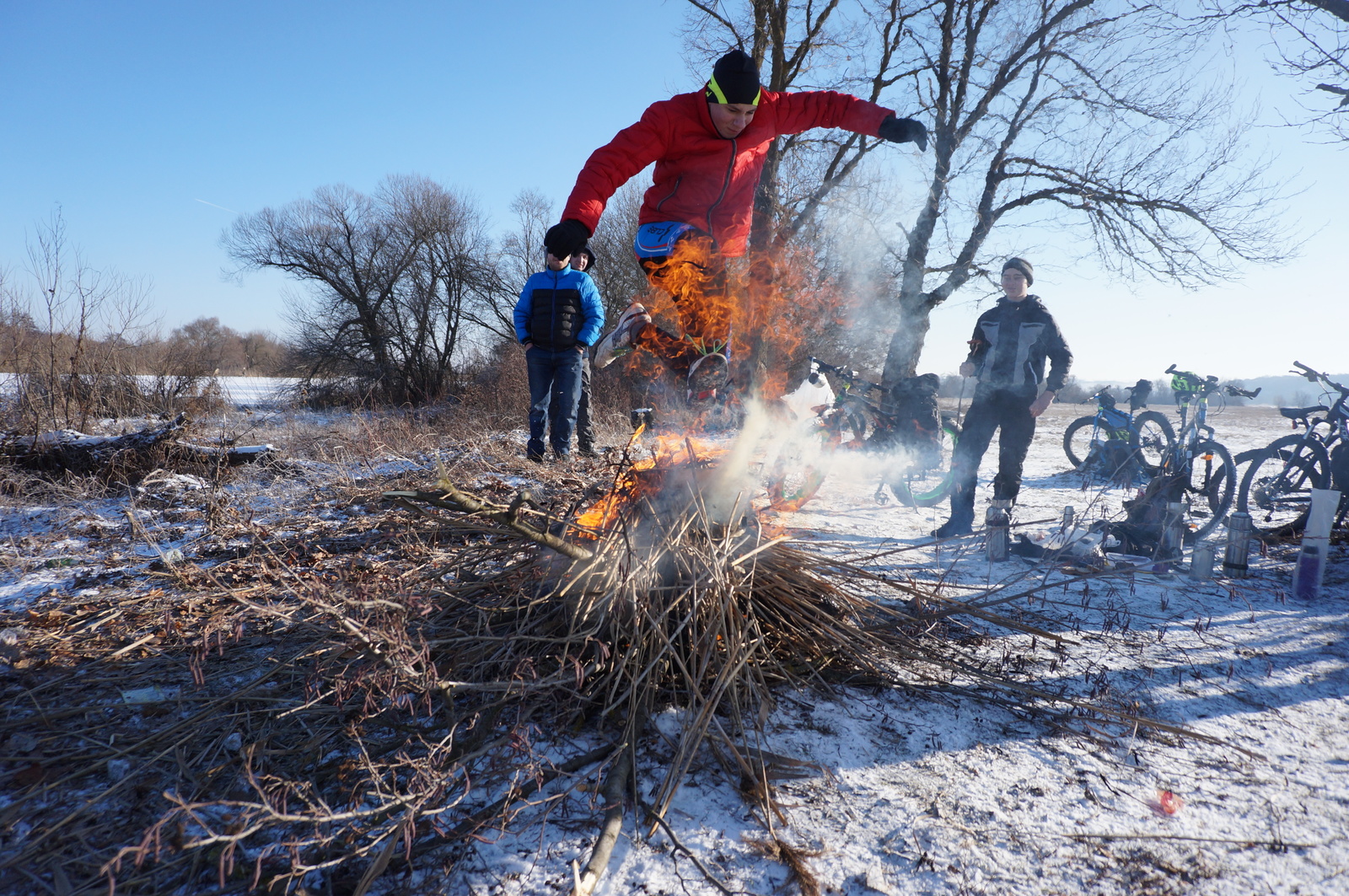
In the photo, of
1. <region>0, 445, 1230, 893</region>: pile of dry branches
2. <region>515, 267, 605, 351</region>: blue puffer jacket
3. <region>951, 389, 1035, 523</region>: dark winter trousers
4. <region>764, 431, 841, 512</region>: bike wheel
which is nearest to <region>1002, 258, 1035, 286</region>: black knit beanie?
<region>951, 389, 1035, 523</region>: dark winter trousers

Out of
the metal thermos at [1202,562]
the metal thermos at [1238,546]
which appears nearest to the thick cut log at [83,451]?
the metal thermos at [1202,562]

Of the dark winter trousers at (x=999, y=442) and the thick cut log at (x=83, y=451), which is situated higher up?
the dark winter trousers at (x=999, y=442)

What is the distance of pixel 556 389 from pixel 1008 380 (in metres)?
4.26

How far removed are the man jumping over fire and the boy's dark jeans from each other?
2.12 meters

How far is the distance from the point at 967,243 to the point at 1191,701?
12897 mm

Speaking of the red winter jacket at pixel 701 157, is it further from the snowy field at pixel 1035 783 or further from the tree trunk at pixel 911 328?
the tree trunk at pixel 911 328

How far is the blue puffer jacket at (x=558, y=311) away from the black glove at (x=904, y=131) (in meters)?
3.68

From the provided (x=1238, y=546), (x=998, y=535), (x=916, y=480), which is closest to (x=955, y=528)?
(x=998, y=535)

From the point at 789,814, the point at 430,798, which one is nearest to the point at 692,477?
the point at 789,814

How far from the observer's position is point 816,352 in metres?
14.1

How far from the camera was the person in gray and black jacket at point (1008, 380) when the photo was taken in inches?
172

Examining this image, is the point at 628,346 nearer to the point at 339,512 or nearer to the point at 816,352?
the point at 339,512

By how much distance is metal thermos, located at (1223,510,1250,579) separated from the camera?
149 inches

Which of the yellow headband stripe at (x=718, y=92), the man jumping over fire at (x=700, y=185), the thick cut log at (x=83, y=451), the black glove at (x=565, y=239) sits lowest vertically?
the thick cut log at (x=83, y=451)
